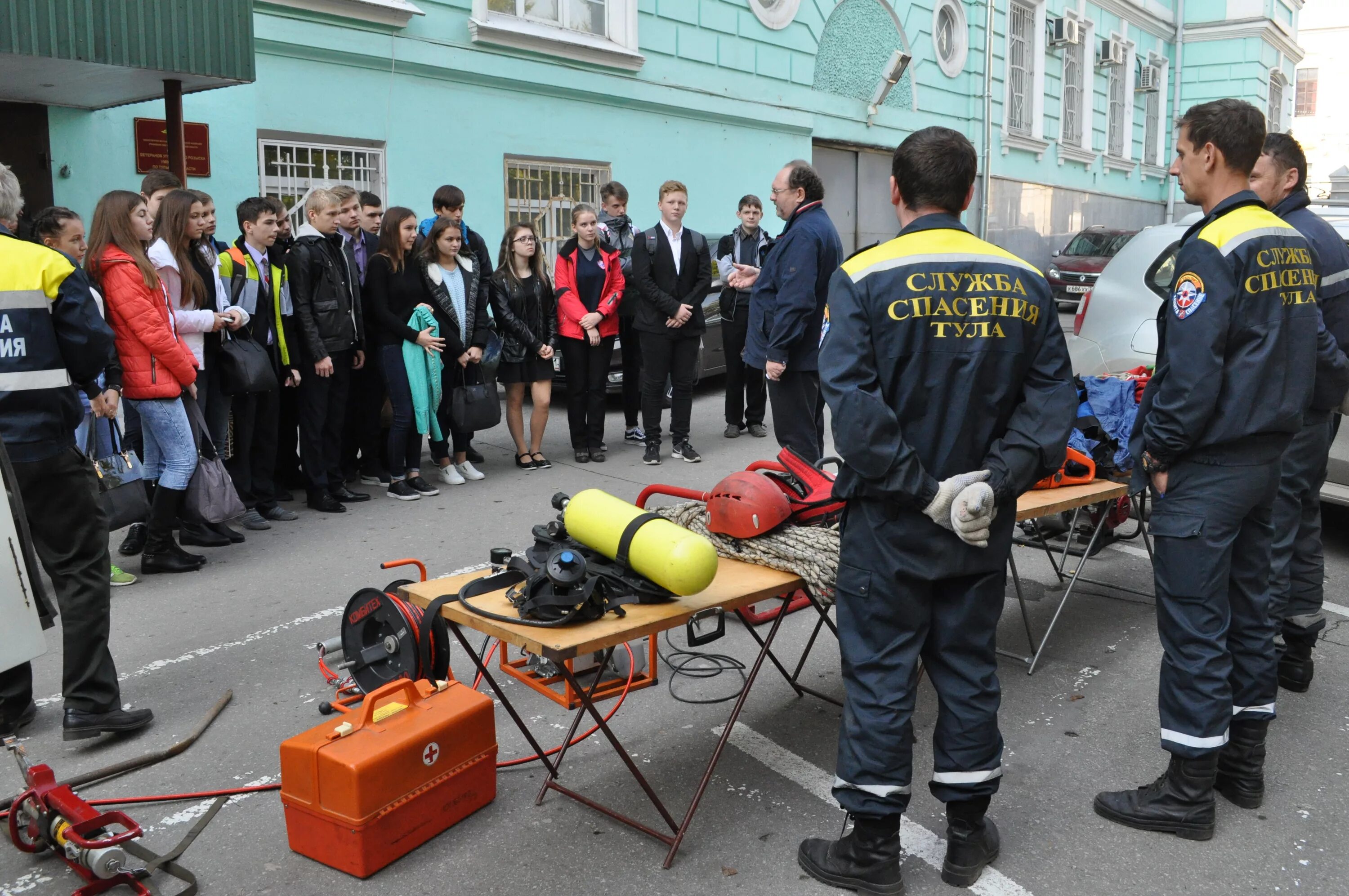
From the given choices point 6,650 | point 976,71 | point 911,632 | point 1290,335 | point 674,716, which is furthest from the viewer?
point 976,71

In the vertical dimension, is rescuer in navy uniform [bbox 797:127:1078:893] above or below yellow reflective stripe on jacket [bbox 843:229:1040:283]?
below

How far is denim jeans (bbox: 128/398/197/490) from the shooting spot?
568 centimetres

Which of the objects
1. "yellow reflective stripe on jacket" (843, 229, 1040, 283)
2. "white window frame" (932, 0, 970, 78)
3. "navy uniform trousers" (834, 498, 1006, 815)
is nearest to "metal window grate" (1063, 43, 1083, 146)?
"white window frame" (932, 0, 970, 78)

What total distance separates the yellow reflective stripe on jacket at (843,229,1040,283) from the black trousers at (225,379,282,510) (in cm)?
478

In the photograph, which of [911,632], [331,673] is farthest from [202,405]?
[911,632]

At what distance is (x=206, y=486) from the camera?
589 centimetres

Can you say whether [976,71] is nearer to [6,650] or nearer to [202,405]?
[202,405]

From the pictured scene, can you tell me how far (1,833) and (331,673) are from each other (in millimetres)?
1263

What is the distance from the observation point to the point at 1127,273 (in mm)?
6957

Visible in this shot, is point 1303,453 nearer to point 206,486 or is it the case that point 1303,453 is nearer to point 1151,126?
point 206,486

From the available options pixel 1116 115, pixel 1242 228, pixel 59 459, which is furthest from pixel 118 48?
pixel 1116 115

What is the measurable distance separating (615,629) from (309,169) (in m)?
9.14

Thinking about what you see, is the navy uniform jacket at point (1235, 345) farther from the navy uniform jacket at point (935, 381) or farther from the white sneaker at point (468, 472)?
the white sneaker at point (468, 472)

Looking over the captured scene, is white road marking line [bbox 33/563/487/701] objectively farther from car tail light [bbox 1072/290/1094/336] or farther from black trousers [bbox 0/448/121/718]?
car tail light [bbox 1072/290/1094/336]
